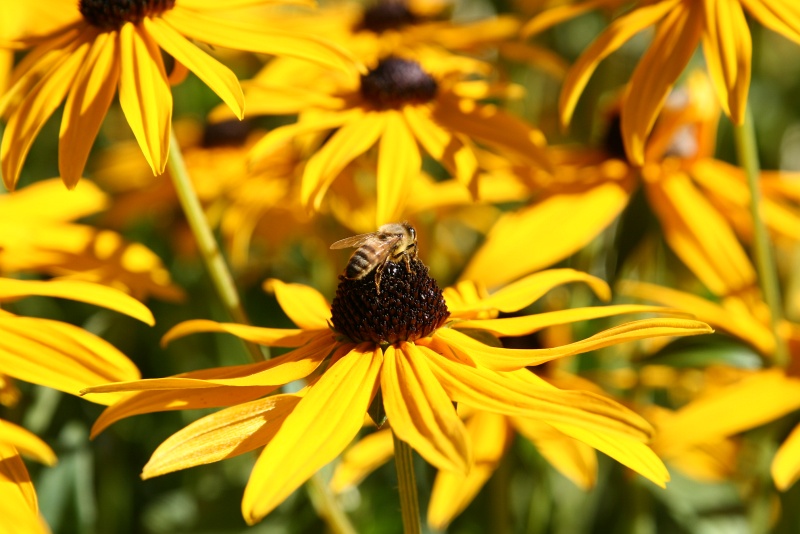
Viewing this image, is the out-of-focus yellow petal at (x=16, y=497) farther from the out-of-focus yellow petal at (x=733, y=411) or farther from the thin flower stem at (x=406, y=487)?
the out-of-focus yellow petal at (x=733, y=411)

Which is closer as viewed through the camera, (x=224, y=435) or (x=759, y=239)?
(x=224, y=435)

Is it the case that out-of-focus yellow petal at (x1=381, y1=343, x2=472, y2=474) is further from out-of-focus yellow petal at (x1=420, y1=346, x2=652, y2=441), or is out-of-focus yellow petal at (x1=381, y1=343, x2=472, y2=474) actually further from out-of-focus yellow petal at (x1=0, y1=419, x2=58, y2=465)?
out-of-focus yellow petal at (x1=0, y1=419, x2=58, y2=465)

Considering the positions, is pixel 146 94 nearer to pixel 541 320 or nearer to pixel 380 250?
pixel 380 250

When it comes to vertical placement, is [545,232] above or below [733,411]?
above

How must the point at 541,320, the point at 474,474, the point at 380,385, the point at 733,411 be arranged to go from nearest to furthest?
the point at 380,385
the point at 541,320
the point at 733,411
the point at 474,474

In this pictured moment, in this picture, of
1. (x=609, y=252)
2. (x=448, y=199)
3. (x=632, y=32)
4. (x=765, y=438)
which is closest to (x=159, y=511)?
→ (x=448, y=199)

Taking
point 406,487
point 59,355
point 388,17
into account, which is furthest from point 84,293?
point 388,17
